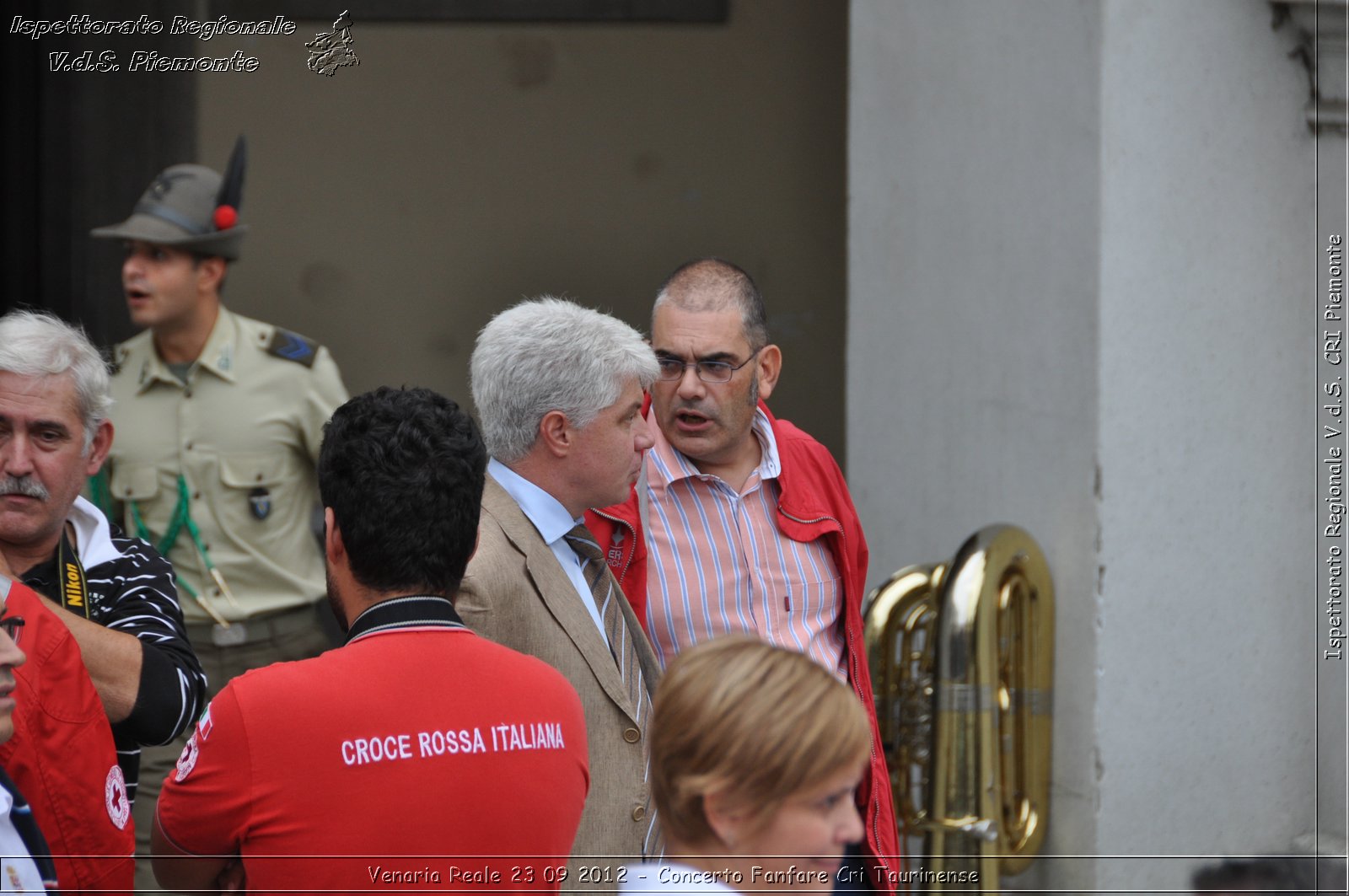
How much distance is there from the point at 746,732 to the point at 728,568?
136 centimetres

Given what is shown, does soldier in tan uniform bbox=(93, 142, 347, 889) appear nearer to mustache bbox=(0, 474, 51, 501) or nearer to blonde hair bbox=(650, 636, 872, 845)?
mustache bbox=(0, 474, 51, 501)

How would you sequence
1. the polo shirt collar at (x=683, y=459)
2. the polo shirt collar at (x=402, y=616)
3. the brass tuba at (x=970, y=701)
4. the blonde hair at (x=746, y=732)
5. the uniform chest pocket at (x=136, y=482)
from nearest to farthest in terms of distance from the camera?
the blonde hair at (x=746, y=732)
the polo shirt collar at (x=402, y=616)
the polo shirt collar at (x=683, y=459)
the brass tuba at (x=970, y=701)
the uniform chest pocket at (x=136, y=482)

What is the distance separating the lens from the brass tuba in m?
3.61

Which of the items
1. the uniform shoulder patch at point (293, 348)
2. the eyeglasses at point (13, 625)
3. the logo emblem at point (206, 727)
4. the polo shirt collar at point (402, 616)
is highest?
the uniform shoulder patch at point (293, 348)

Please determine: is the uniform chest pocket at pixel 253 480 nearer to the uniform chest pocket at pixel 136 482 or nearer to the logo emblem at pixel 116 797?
the uniform chest pocket at pixel 136 482

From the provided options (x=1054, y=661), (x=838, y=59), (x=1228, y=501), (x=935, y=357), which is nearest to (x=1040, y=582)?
(x=1054, y=661)

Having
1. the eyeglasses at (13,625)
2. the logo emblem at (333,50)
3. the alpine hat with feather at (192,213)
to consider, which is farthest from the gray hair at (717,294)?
the logo emblem at (333,50)

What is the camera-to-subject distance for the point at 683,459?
2926 mm

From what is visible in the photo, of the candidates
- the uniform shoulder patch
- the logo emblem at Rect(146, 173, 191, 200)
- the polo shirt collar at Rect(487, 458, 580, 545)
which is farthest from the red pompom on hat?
the polo shirt collar at Rect(487, 458, 580, 545)

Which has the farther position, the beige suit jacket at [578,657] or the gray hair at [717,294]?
the gray hair at [717,294]

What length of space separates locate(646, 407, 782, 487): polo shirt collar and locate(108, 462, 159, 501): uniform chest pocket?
5.05ft

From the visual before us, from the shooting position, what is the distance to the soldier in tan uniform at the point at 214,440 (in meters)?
3.83

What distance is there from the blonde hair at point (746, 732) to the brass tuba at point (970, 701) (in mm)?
2148

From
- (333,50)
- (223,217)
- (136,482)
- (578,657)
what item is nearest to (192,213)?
(223,217)
